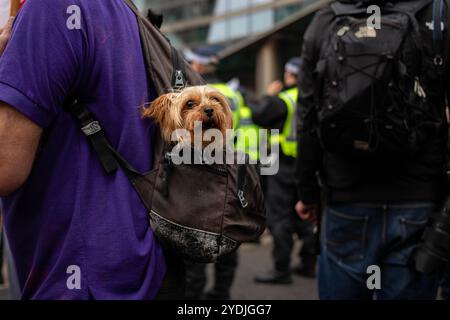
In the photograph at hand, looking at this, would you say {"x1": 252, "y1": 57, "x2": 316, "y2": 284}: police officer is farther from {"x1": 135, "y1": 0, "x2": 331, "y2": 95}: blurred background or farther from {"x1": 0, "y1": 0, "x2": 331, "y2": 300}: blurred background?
{"x1": 135, "y1": 0, "x2": 331, "y2": 95}: blurred background

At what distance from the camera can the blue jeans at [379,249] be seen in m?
2.40

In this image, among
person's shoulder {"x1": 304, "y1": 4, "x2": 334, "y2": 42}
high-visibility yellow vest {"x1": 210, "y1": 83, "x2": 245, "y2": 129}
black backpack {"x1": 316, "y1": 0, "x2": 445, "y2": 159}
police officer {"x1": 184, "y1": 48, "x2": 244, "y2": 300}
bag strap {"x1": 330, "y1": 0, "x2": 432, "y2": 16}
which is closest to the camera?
black backpack {"x1": 316, "y1": 0, "x2": 445, "y2": 159}

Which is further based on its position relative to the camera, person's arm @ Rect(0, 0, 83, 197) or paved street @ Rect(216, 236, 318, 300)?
paved street @ Rect(216, 236, 318, 300)

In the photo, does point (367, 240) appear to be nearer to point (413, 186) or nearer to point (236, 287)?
point (413, 186)

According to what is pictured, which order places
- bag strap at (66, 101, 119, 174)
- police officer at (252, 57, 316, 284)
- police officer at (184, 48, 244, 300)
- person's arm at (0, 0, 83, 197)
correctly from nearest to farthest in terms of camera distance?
person's arm at (0, 0, 83, 197), bag strap at (66, 101, 119, 174), police officer at (184, 48, 244, 300), police officer at (252, 57, 316, 284)

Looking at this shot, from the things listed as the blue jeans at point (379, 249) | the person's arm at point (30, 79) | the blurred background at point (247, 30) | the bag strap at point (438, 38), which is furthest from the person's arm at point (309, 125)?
the blurred background at point (247, 30)

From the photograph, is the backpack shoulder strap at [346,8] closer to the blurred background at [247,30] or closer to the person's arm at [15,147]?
the person's arm at [15,147]

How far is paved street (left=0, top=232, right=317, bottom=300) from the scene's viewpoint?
548 centimetres

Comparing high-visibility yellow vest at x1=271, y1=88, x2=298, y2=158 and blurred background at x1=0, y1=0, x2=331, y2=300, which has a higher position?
high-visibility yellow vest at x1=271, y1=88, x2=298, y2=158

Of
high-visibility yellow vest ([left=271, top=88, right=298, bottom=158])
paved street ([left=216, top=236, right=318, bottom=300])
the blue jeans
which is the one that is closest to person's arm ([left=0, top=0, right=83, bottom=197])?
the blue jeans

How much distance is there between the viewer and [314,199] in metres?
2.85

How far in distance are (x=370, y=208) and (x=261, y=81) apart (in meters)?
30.2

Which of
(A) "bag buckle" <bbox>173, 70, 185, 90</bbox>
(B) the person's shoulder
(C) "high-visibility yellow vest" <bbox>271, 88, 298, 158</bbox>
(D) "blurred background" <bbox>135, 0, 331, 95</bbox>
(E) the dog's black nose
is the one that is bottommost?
(D) "blurred background" <bbox>135, 0, 331, 95</bbox>

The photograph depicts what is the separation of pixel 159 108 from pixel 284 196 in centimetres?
482
